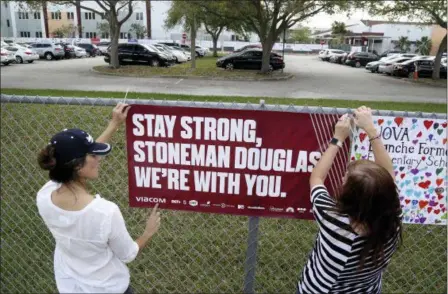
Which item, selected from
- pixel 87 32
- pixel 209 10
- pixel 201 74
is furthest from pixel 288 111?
pixel 87 32

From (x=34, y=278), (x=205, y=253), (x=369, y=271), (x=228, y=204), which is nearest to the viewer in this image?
(x=369, y=271)

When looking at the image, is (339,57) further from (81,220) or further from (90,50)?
(81,220)

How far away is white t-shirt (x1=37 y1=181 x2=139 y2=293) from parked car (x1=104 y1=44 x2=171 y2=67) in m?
26.1

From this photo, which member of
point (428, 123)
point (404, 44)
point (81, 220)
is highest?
point (404, 44)

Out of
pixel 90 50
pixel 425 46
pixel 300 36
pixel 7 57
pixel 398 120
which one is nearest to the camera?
pixel 398 120

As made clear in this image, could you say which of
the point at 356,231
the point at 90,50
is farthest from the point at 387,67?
the point at 90,50

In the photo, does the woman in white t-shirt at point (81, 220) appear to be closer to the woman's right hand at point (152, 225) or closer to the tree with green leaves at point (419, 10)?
the woman's right hand at point (152, 225)

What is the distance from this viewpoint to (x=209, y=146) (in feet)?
8.14

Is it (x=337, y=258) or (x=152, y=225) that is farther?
(x=152, y=225)

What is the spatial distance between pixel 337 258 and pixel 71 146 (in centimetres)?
131

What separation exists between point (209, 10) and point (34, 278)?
22498 millimetres

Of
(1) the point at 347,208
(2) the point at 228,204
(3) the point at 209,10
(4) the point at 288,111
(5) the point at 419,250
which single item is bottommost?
(5) the point at 419,250

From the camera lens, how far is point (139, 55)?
1067 inches

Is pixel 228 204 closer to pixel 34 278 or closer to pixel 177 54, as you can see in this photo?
pixel 34 278
